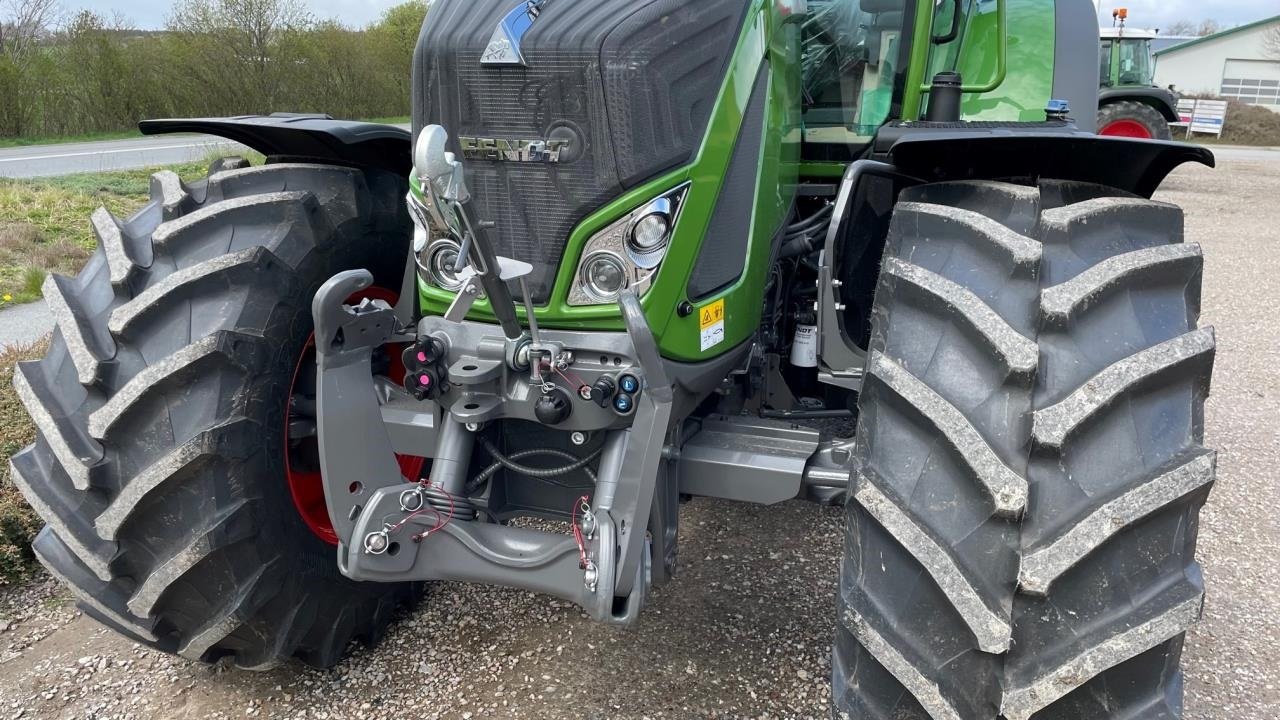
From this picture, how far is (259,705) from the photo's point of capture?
2.65 m

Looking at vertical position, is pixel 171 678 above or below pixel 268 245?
Answer: below

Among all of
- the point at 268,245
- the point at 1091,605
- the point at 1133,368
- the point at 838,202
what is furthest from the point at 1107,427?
the point at 268,245

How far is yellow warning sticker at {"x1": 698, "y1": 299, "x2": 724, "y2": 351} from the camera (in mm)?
2227

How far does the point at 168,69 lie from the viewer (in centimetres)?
2080

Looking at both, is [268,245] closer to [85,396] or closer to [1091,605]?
[85,396]

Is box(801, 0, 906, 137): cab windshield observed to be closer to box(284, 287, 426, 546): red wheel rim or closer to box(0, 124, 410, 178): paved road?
box(284, 287, 426, 546): red wheel rim

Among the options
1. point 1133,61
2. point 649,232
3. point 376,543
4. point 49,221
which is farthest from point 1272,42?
point 376,543

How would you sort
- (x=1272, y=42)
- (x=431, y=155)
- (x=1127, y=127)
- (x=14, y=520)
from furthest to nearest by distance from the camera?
1. (x=1272, y=42)
2. (x=1127, y=127)
3. (x=14, y=520)
4. (x=431, y=155)

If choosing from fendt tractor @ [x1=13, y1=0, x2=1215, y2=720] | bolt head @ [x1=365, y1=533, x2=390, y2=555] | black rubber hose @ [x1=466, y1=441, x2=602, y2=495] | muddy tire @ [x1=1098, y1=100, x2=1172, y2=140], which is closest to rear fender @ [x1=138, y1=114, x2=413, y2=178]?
Answer: fendt tractor @ [x1=13, y1=0, x2=1215, y2=720]

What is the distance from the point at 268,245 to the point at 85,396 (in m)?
0.57

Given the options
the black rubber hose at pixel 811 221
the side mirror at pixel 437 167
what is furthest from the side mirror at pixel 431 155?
the black rubber hose at pixel 811 221

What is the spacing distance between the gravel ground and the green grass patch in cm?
369

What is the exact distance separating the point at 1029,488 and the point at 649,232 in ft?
3.12

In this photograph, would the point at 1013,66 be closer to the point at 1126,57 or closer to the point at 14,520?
the point at 14,520
